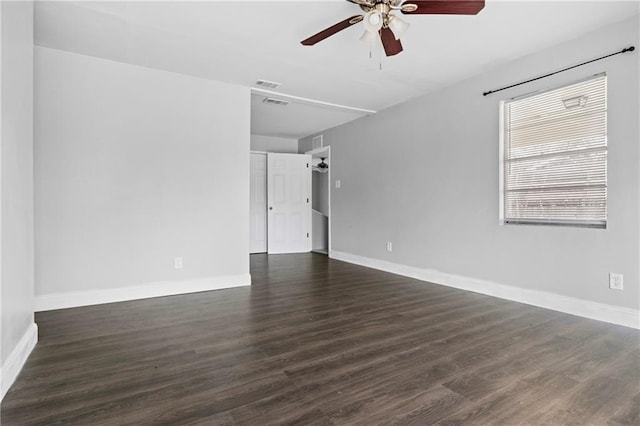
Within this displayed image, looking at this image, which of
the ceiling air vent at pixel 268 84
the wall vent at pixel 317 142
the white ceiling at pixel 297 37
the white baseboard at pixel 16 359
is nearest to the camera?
the white baseboard at pixel 16 359

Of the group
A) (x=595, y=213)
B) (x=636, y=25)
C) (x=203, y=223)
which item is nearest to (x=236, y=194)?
(x=203, y=223)

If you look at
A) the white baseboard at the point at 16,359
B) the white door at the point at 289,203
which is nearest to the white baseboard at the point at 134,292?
the white baseboard at the point at 16,359

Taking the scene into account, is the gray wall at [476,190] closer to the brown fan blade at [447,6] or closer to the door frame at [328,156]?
the door frame at [328,156]

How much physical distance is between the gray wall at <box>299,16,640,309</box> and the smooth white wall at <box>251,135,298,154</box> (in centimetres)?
173

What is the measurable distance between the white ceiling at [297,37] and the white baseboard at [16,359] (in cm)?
242

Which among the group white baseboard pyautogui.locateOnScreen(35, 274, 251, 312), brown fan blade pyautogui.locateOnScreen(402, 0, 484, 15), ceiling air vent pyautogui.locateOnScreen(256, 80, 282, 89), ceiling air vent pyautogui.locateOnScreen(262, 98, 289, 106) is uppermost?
ceiling air vent pyautogui.locateOnScreen(262, 98, 289, 106)

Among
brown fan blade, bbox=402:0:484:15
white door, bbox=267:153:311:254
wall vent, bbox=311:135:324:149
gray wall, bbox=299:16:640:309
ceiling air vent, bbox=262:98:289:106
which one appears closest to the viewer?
brown fan blade, bbox=402:0:484:15

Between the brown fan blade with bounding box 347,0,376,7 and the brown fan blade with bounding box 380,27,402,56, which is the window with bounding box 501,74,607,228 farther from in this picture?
the brown fan blade with bounding box 347,0,376,7

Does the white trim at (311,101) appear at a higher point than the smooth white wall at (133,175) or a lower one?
higher

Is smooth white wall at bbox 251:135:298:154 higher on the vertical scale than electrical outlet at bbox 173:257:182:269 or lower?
higher

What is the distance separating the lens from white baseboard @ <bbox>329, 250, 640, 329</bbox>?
9.13 ft

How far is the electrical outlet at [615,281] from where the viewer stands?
2782 mm

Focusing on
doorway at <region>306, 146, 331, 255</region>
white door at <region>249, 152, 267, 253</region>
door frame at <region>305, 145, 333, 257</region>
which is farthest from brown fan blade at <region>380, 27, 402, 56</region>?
doorway at <region>306, 146, 331, 255</region>

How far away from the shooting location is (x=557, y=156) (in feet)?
10.6
